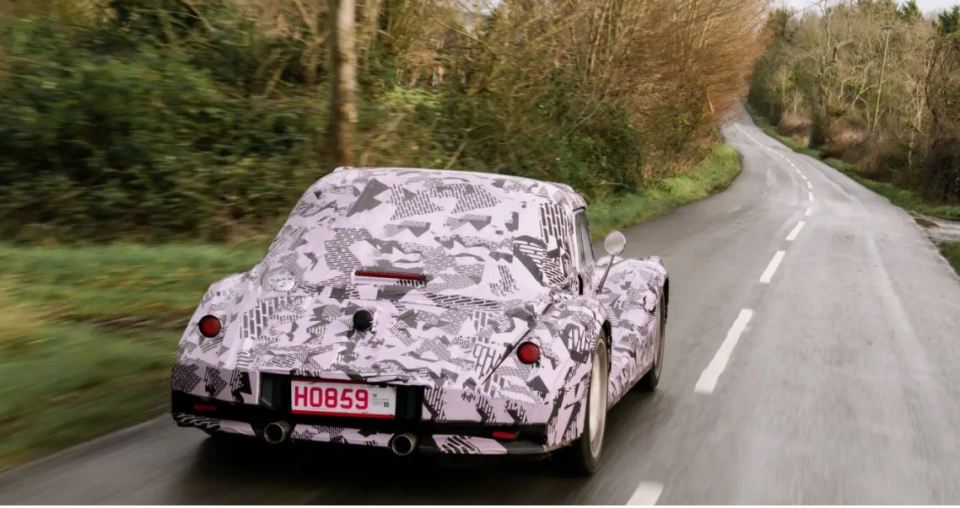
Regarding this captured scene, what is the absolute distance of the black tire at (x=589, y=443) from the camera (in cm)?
470

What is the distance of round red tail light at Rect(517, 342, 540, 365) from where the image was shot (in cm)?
427

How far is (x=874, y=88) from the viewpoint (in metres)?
73.9

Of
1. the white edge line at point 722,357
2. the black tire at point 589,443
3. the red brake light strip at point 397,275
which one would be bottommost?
the white edge line at point 722,357

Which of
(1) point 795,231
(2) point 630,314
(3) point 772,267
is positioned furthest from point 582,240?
(1) point 795,231

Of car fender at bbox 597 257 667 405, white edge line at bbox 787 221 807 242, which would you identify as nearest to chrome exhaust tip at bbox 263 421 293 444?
car fender at bbox 597 257 667 405

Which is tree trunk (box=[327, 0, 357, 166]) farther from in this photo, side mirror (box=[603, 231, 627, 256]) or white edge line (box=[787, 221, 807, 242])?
white edge line (box=[787, 221, 807, 242])

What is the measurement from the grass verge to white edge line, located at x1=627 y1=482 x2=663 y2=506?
8.95 ft

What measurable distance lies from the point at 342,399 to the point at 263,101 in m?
11.6

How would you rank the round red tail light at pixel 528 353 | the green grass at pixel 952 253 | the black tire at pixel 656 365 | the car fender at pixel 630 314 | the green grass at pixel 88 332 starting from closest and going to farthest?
the round red tail light at pixel 528 353
the green grass at pixel 88 332
the car fender at pixel 630 314
the black tire at pixel 656 365
the green grass at pixel 952 253

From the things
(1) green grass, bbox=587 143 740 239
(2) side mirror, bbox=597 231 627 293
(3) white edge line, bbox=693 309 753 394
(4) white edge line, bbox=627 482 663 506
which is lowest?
(1) green grass, bbox=587 143 740 239

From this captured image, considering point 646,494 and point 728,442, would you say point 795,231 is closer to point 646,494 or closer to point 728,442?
point 728,442

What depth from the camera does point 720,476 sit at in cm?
512

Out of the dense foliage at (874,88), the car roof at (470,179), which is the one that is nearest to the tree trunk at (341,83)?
the car roof at (470,179)

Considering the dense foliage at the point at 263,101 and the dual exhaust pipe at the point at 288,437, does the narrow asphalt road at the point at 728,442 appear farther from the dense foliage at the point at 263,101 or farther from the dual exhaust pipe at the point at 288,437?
the dense foliage at the point at 263,101
